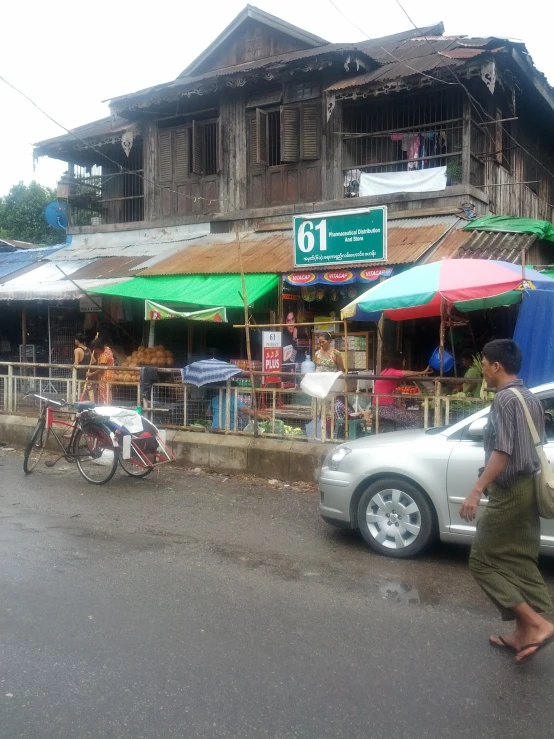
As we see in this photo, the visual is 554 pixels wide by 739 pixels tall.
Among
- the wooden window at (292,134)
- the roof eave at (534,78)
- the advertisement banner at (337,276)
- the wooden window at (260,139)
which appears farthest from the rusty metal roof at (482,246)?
the wooden window at (260,139)

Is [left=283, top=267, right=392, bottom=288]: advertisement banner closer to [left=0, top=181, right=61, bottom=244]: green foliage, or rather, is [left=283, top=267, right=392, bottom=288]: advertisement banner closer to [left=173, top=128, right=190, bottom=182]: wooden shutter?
[left=173, top=128, right=190, bottom=182]: wooden shutter

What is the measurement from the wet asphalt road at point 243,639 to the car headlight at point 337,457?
711 millimetres

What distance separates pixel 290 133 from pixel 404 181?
270 cm

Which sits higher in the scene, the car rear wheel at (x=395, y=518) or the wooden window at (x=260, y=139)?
the wooden window at (x=260, y=139)

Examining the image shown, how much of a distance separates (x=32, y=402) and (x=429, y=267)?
692 centimetres

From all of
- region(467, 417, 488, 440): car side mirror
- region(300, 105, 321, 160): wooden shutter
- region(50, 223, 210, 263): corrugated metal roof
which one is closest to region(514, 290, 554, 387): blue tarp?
region(467, 417, 488, 440): car side mirror

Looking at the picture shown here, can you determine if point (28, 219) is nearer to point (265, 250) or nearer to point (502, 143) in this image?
point (265, 250)

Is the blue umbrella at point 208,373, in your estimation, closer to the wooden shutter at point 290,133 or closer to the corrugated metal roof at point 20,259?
the wooden shutter at point 290,133

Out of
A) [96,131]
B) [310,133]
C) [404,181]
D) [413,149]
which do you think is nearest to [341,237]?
[404,181]

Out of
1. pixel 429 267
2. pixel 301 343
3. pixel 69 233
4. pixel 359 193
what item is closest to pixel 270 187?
pixel 359 193

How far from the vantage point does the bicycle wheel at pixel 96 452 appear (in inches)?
336

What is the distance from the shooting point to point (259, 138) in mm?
14039

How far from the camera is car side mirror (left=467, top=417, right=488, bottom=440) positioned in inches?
211

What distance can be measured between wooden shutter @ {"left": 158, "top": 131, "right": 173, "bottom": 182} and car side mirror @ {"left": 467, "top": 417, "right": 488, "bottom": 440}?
38.9ft
